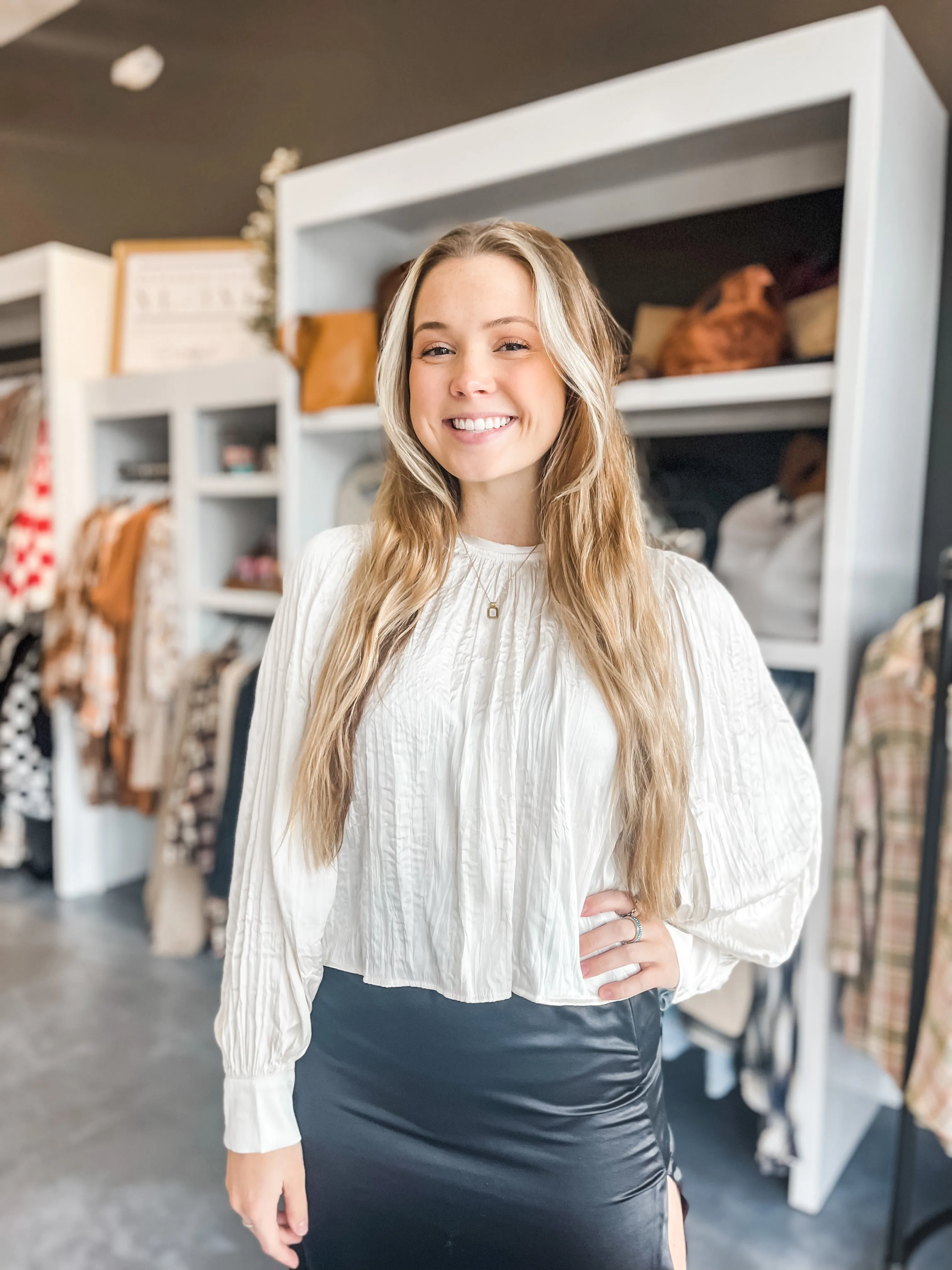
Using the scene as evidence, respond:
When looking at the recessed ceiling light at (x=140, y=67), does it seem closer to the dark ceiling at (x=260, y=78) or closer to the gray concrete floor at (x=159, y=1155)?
the dark ceiling at (x=260, y=78)

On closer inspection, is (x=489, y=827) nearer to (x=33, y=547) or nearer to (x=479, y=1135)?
(x=479, y=1135)

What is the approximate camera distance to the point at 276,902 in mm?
955

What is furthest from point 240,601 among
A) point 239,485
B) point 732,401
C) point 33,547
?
point 732,401

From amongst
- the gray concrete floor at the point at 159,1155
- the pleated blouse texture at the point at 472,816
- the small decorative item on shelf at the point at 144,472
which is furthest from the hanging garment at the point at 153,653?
the pleated blouse texture at the point at 472,816

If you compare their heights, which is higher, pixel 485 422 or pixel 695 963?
pixel 485 422

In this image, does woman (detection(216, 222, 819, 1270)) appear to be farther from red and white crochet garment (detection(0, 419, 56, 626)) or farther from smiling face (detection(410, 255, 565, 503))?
red and white crochet garment (detection(0, 419, 56, 626))

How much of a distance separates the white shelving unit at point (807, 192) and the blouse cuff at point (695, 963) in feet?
2.51

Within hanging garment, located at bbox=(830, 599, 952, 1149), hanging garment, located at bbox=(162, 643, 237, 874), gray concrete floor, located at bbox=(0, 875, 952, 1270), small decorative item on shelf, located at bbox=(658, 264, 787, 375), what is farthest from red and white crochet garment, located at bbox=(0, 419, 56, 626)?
hanging garment, located at bbox=(830, 599, 952, 1149)

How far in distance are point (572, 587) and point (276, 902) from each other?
468 millimetres

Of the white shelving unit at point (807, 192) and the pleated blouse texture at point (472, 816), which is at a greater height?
the white shelving unit at point (807, 192)

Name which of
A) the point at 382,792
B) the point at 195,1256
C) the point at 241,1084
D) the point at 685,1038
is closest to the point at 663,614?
the point at 382,792

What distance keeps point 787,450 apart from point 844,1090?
1413 millimetres

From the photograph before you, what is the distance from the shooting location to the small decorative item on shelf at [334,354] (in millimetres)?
2227

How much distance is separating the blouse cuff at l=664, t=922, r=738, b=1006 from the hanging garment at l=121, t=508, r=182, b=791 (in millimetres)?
2277
